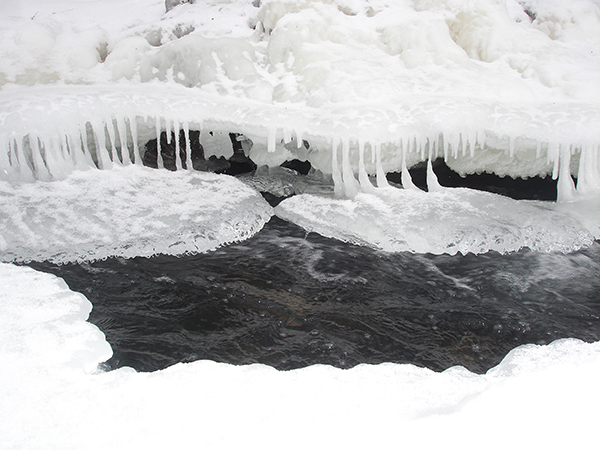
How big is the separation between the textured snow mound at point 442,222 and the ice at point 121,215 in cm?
62

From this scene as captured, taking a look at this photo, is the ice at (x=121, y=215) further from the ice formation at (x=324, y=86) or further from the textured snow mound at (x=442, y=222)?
the textured snow mound at (x=442, y=222)

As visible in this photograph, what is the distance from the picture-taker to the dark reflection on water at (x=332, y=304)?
2.86 meters

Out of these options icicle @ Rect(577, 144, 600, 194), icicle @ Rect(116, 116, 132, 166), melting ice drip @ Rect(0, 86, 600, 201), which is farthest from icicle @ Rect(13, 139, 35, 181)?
icicle @ Rect(577, 144, 600, 194)

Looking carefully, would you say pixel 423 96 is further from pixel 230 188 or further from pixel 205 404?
pixel 205 404

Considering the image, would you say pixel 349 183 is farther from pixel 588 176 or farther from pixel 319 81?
pixel 588 176

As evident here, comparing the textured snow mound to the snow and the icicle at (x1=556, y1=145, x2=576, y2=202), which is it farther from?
the icicle at (x1=556, y1=145, x2=576, y2=202)

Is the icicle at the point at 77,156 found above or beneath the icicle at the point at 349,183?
above

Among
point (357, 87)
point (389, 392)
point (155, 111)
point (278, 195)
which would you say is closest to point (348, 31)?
point (357, 87)

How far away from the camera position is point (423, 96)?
4828 millimetres

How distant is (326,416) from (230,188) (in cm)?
320

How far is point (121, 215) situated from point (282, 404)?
268 cm

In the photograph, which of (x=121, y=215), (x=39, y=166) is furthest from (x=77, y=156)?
(x=121, y=215)

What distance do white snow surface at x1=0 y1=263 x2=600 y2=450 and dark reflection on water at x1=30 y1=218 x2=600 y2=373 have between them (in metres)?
0.44

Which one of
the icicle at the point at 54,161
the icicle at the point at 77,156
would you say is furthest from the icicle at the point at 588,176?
the icicle at the point at 54,161
